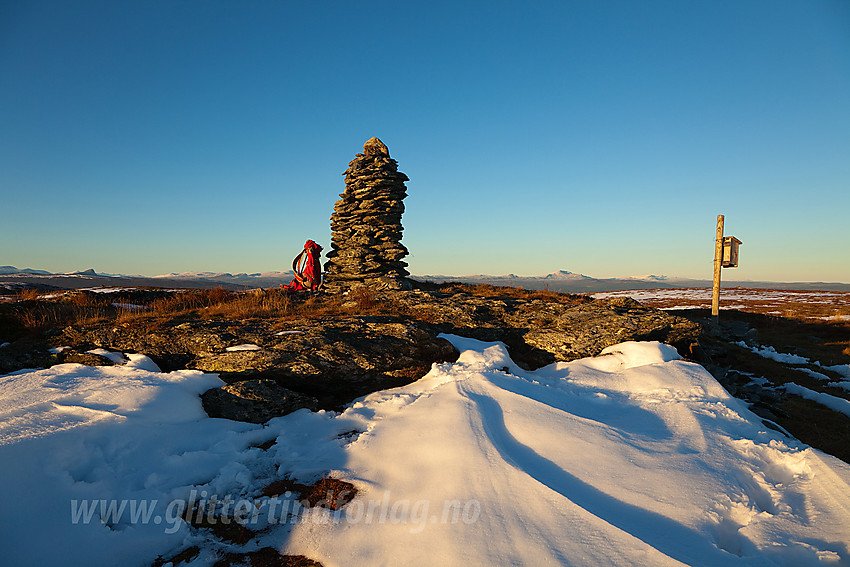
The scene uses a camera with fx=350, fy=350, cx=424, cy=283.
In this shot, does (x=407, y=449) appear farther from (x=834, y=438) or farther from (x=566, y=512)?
(x=834, y=438)

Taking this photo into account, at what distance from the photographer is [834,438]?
22.6 feet

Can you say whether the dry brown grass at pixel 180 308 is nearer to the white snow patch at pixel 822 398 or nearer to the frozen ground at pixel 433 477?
the frozen ground at pixel 433 477

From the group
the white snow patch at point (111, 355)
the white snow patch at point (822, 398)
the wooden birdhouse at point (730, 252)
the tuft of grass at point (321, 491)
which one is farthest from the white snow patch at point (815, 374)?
the white snow patch at point (111, 355)

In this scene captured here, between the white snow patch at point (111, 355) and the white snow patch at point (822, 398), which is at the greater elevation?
the white snow patch at point (111, 355)

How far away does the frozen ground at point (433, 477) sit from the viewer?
3.43 meters

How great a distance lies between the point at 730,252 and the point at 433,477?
16.1 meters

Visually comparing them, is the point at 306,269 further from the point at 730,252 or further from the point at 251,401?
the point at 730,252

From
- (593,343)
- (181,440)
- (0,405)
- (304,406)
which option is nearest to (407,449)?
(304,406)

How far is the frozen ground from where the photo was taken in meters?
3.43

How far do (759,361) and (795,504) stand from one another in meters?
10.8

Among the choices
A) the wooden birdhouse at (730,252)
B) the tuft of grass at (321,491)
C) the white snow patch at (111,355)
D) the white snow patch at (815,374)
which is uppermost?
the wooden birdhouse at (730,252)

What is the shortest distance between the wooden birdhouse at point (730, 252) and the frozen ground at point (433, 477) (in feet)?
34.7

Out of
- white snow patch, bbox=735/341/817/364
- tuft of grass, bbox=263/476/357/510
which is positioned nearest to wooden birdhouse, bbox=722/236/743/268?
white snow patch, bbox=735/341/817/364

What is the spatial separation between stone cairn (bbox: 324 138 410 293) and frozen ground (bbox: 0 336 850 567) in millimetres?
12021
